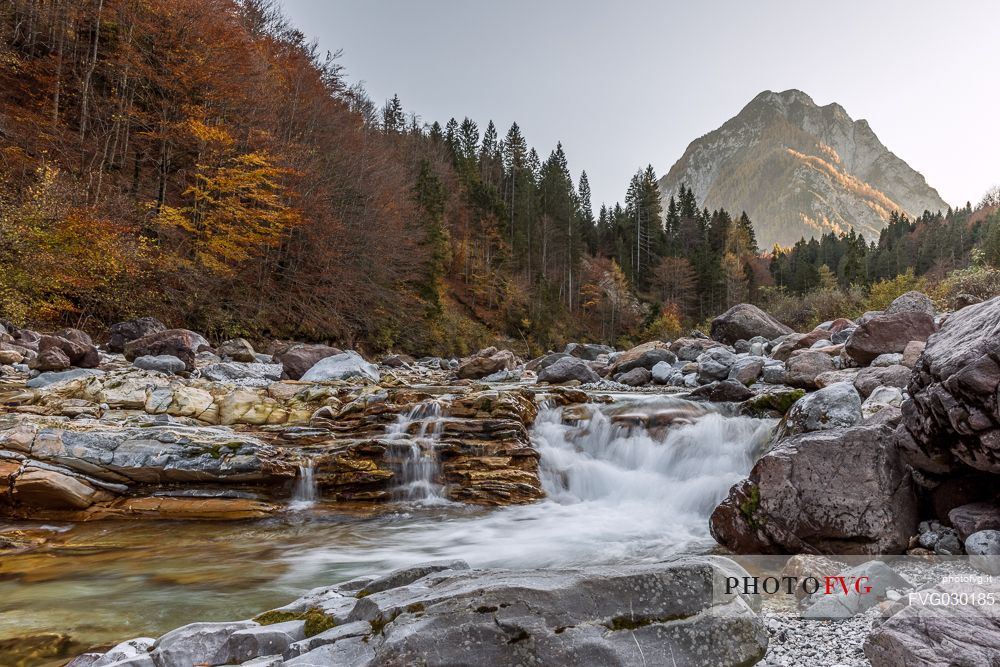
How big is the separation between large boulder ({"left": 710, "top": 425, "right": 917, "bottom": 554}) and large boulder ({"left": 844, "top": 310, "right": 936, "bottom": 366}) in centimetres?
686

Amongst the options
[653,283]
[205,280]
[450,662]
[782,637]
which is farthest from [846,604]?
[653,283]

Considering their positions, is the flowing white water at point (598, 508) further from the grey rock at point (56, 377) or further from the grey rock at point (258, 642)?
the grey rock at point (56, 377)

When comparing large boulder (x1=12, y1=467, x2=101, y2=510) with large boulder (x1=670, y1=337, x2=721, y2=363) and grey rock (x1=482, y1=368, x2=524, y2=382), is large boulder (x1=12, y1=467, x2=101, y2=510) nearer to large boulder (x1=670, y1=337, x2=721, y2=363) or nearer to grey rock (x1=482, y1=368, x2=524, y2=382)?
grey rock (x1=482, y1=368, x2=524, y2=382)

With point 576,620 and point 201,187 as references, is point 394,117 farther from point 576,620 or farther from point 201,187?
point 576,620

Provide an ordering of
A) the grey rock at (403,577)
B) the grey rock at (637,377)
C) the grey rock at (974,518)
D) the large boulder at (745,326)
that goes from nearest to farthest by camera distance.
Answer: the grey rock at (403,577) → the grey rock at (974,518) → the grey rock at (637,377) → the large boulder at (745,326)

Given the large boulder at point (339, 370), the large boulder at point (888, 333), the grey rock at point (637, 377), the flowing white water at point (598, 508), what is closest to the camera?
the flowing white water at point (598, 508)

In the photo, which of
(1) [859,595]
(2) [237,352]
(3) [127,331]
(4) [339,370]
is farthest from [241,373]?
(1) [859,595]

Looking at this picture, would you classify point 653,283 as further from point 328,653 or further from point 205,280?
point 328,653

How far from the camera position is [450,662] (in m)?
1.83

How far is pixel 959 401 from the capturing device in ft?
10.5

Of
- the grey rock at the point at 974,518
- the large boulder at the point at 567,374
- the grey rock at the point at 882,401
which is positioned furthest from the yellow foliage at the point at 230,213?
the grey rock at the point at 974,518

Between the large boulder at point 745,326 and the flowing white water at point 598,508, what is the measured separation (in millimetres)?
16670

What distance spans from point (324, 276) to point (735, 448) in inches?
702

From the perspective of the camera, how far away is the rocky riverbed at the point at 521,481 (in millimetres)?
2154
